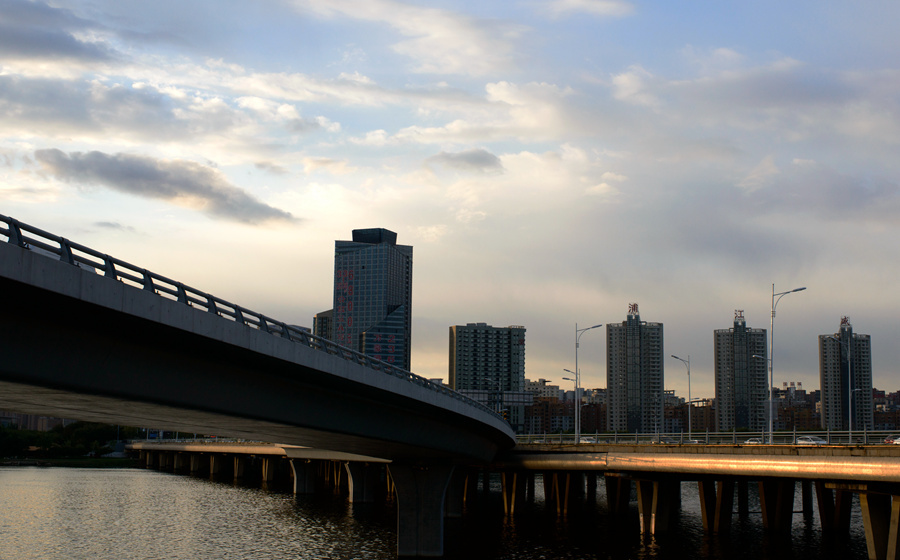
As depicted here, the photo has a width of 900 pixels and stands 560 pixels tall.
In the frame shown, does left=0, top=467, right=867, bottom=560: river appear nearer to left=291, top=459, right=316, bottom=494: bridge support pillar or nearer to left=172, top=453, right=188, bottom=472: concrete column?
left=291, top=459, right=316, bottom=494: bridge support pillar

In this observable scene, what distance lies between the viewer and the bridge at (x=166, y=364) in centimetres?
1919

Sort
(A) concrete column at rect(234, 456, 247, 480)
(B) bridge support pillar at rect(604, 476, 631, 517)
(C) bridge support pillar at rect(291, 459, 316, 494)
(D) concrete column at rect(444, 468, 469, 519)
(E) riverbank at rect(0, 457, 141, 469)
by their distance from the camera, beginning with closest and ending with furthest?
(B) bridge support pillar at rect(604, 476, 631, 517) → (D) concrete column at rect(444, 468, 469, 519) → (C) bridge support pillar at rect(291, 459, 316, 494) → (A) concrete column at rect(234, 456, 247, 480) → (E) riverbank at rect(0, 457, 141, 469)

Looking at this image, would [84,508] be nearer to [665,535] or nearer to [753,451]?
[665,535]

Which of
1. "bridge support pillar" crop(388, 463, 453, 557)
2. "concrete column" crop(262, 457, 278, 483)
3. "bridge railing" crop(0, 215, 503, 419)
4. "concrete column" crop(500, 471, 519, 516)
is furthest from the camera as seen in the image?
"concrete column" crop(262, 457, 278, 483)

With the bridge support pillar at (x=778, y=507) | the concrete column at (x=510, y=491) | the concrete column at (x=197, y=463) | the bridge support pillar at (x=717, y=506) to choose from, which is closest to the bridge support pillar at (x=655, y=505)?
the bridge support pillar at (x=717, y=506)

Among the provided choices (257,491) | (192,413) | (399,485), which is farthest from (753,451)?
(257,491)

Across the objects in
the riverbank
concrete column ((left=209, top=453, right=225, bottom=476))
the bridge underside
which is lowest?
the riverbank

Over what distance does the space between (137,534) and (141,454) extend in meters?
134

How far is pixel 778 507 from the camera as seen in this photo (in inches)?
2183

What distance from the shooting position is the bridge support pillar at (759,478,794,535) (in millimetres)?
55312

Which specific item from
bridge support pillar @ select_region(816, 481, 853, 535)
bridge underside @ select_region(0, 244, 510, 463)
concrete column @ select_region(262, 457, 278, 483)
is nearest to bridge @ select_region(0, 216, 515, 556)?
bridge underside @ select_region(0, 244, 510, 463)

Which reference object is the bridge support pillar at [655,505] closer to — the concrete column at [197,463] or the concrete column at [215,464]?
the concrete column at [215,464]

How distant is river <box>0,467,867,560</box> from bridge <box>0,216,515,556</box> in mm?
12825

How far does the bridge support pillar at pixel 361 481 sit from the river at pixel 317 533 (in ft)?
8.48
